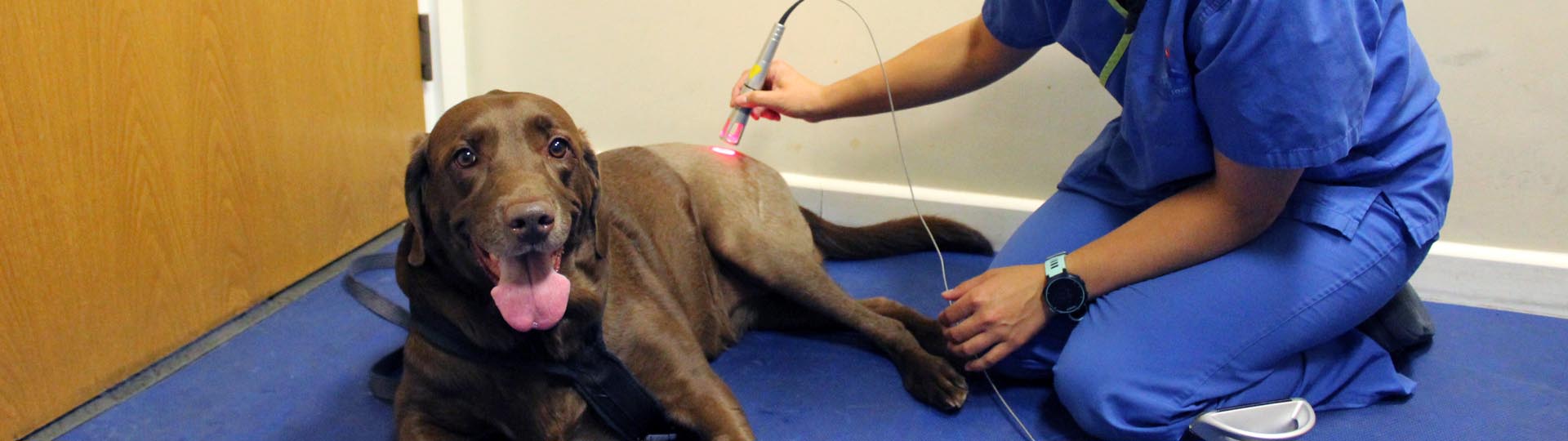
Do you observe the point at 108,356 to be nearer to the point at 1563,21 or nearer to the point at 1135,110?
the point at 1135,110

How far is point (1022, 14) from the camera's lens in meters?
1.90

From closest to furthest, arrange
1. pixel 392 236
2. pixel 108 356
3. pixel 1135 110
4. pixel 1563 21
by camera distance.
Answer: pixel 1135 110, pixel 108 356, pixel 1563 21, pixel 392 236

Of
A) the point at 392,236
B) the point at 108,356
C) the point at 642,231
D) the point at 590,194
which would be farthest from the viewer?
the point at 392,236

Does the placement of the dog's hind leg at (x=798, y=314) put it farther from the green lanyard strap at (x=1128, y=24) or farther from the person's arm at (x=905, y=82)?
the green lanyard strap at (x=1128, y=24)

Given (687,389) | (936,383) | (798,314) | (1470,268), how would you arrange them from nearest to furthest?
1. (687,389)
2. (936,383)
3. (798,314)
4. (1470,268)

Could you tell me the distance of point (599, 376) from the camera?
154 cm

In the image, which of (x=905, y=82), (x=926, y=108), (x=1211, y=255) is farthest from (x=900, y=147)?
(x=1211, y=255)

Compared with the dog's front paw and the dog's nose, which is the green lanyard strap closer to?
the dog's front paw

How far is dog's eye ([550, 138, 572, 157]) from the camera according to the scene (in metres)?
1.45

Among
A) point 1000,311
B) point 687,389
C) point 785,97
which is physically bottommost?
point 687,389

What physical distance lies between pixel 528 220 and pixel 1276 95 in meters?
1.03

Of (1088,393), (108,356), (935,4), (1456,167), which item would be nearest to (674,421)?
(1088,393)

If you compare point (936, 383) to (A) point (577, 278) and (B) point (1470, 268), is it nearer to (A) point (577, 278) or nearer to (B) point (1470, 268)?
(A) point (577, 278)

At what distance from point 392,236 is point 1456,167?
8.73ft
